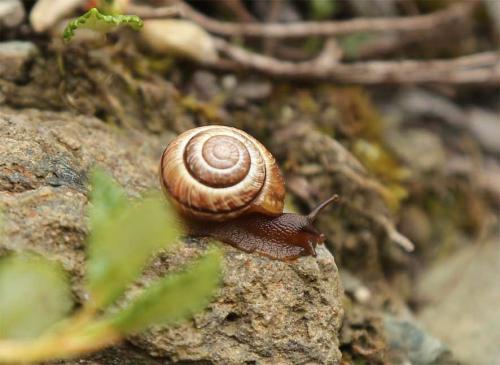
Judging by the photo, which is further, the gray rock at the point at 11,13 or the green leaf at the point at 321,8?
the green leaf at the point at 321,8

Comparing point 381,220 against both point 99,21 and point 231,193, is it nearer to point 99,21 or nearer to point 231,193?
point 231,193

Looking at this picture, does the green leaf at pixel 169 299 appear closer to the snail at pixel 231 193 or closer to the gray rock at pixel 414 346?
the snail at pixel 231 193

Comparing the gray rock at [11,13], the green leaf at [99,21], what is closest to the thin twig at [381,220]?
the green leaf at [99,21]

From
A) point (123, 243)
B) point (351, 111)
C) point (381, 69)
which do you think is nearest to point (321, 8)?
point (381, 69)

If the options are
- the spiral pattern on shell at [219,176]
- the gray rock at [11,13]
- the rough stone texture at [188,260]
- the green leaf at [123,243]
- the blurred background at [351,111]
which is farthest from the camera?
the gray rock at [11,13]

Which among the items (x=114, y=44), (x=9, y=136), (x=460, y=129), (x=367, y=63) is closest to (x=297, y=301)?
(x=9, y=136)

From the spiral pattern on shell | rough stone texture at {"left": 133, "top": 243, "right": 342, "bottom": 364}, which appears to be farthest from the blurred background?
rough stone texture at {"left": 133, "top": 243, "right": 342, "bottom": 364}
